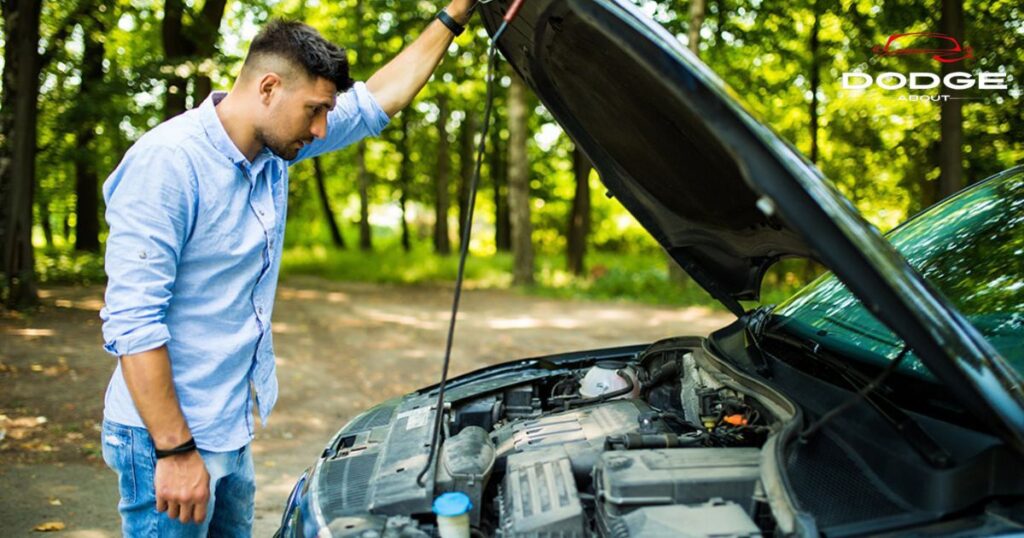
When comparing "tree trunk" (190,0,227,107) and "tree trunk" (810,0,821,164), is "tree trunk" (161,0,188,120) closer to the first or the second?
"tree trunk" (190,0,227,107)

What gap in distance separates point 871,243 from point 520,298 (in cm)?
1193

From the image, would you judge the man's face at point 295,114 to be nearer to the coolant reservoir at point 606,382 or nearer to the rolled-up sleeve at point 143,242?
the rolled-up sleeve at point 143,242

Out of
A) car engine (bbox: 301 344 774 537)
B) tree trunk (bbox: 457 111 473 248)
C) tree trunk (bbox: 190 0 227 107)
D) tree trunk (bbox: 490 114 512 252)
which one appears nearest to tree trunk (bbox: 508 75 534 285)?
tree trunk (bbox: 190 0 227 107)

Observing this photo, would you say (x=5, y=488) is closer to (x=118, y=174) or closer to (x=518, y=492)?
(x=118, y=174)

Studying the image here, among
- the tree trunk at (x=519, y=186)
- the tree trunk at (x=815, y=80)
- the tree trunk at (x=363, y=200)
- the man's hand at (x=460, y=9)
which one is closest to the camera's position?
the man's hand at (x=460, y=9)

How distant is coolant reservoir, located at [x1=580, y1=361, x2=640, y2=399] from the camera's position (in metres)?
2.98

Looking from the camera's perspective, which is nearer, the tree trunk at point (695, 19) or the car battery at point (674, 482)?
the car battery at point (674, 482)

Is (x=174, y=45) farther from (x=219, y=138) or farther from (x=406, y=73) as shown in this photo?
(x=219, y=138)

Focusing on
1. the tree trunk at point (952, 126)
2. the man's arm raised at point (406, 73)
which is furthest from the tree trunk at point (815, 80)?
the man's arm raised at point (406, 73)

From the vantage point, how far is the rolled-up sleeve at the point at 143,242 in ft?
6.25

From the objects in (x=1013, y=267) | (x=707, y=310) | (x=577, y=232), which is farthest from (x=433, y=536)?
(x=577, y=232)

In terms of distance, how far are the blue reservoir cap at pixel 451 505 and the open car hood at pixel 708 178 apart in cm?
98

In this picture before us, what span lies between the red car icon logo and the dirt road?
4.46 m

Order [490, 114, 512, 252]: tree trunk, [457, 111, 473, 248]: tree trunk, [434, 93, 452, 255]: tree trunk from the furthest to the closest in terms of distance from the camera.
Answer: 1. [490, 114, 512, 252]: tree trunk
2. [457, 111, 473, 248]: tree trunk
3. [434, 93, 452, 255]: tree trunk
